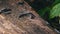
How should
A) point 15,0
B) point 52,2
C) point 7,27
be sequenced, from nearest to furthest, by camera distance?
point 7,27 → point 15,0 → point 52,2

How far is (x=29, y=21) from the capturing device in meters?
3.86

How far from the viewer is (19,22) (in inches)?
149

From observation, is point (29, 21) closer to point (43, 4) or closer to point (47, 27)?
point (47, 27)

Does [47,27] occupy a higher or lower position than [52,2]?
lower

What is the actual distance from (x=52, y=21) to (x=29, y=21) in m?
1.36

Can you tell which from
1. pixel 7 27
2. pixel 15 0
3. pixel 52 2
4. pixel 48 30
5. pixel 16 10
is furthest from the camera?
pixel 52 2

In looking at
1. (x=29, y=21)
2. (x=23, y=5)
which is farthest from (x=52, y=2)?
(x=29, y=21)

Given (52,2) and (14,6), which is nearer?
(14,6)

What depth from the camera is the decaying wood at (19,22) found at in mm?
3537

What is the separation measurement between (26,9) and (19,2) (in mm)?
251

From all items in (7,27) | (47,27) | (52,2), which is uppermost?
(52,2)

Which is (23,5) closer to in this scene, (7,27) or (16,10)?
(16,10)

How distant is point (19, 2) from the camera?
4285 millimetres

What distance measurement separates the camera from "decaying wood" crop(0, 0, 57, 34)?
139 inches
